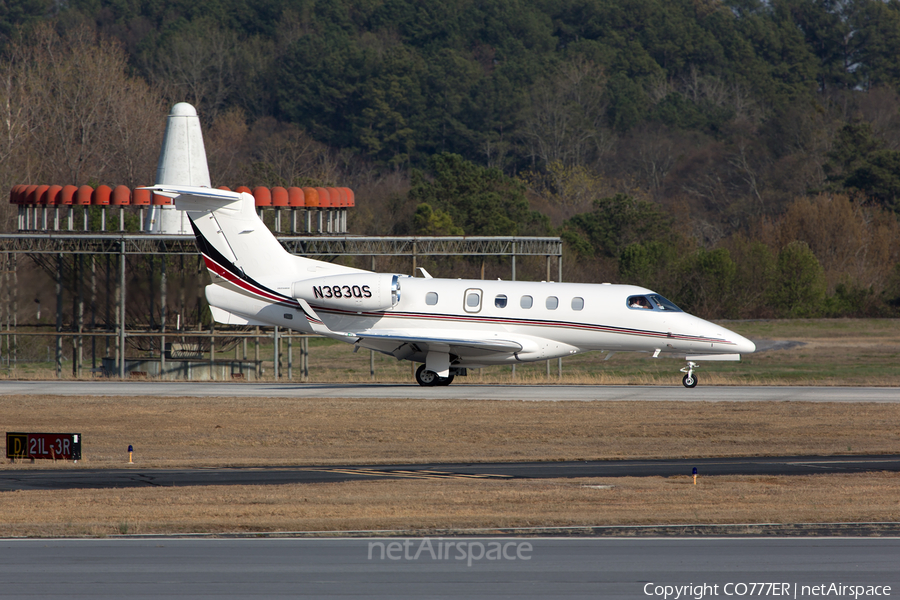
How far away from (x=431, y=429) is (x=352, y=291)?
8656 millimetres

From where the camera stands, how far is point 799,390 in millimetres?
31062

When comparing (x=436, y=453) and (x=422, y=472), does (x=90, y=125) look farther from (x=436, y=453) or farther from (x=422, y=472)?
(x=422, y=472)

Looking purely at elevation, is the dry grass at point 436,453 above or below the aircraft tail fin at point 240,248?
below

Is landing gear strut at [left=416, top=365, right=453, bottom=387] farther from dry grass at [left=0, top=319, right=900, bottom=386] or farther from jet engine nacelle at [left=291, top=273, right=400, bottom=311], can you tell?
dry grass at [left=0, top=319, right=900, bottom=386]

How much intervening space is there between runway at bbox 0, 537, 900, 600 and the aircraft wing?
17694 mm

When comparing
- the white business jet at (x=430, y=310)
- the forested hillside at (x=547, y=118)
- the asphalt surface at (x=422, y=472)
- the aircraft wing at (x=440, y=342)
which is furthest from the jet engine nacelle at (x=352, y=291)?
the forested hillside at (x=547, y=118)

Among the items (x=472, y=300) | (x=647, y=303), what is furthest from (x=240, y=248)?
(x=647, y=303)

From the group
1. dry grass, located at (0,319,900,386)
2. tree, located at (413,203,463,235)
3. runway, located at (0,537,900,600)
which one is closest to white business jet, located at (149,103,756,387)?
dry grass, located at (0,319,900,386)

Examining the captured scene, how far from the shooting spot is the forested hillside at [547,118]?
70625mm

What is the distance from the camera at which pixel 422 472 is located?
18094 mm

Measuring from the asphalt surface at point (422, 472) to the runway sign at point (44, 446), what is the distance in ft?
1.66

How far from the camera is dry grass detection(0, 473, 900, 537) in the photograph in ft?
43.9

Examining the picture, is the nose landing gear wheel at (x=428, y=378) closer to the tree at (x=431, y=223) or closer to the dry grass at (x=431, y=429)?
the dry grass at (x=431, y=429)

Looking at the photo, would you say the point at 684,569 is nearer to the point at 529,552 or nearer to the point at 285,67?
the point at 529,552
